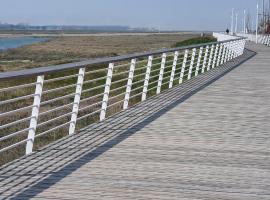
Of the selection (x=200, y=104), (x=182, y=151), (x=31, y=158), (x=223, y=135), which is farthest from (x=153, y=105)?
(x=31, y=158)

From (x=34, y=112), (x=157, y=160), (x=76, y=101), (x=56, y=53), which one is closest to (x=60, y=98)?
(x=34, y=112)

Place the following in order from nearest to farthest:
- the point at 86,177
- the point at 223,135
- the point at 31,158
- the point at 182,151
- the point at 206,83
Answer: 1. the point at 86,177
2. the point at 31,158
3. the point at 182,151
4. the point at 223,135
5. the point at 206,83

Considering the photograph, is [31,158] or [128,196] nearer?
[128,196]

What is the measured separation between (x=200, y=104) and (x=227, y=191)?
669 cm

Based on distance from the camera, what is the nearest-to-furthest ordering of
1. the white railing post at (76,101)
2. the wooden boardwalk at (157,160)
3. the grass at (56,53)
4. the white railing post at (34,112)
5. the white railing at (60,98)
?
the wooden boardwalk at (157,160), the white railing at (60,98), the white railing post at (34,112), the white railing post at (76,101), the grass at (56,53)

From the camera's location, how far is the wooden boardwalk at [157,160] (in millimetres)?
5652

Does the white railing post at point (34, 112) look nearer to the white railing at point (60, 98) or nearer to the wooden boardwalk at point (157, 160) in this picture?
the white railing at point (60, 98)

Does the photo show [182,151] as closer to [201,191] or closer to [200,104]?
[201,191]

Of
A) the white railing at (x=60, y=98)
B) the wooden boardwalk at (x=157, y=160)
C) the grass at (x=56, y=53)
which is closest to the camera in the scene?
the wooden boardwalk at (x=157, y=160)

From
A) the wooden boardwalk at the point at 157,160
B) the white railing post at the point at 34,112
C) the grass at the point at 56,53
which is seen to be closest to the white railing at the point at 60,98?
the white railing post at the point at 34,112

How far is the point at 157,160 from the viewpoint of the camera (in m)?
6.97

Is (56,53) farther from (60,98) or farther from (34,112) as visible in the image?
(34,112)

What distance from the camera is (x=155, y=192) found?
18.4ft

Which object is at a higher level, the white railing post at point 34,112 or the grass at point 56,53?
the white railing post at point 34,112
